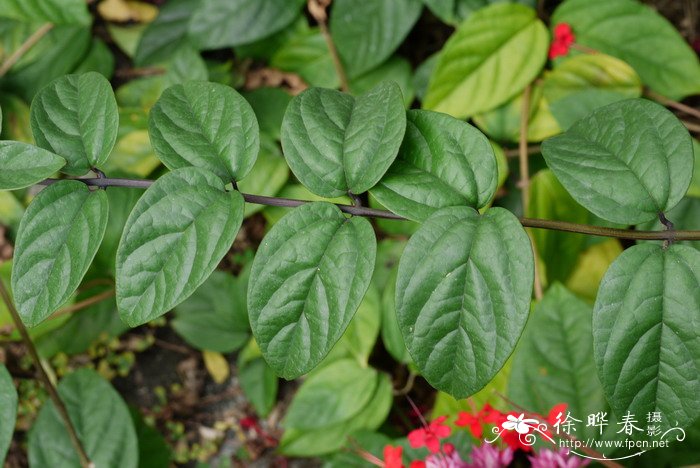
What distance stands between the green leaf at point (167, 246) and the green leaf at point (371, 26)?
2.76ft

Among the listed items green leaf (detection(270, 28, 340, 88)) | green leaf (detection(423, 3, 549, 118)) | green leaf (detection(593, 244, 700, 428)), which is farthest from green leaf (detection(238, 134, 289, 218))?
green leaf (detection(593, 244, 700, 428))

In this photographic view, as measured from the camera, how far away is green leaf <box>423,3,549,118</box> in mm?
1352

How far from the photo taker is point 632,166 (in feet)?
2.45

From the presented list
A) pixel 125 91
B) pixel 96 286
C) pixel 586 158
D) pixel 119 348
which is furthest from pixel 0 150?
pixel 119 348

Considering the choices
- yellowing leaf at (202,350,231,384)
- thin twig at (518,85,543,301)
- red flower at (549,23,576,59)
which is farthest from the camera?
yellowing leaf at (202,350,231,384)

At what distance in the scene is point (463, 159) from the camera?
0.75m

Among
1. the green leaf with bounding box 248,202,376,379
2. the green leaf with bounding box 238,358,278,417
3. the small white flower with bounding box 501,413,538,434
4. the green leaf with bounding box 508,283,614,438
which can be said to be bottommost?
the green leaf with bounding box 238,358,278,417

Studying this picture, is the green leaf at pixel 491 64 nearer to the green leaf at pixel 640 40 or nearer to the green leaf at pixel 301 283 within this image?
the green leaf at pixel 640 40

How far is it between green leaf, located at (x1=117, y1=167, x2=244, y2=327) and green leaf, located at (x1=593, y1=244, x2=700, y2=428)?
15.9 inches

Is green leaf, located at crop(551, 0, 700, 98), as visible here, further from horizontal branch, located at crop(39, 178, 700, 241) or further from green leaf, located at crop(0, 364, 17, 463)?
green leaf, located at crop(0, 364, 17, 463)

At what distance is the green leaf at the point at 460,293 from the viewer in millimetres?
683

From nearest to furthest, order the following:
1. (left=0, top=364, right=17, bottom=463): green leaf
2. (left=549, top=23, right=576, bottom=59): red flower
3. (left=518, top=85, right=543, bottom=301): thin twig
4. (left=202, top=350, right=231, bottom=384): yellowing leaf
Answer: (left=0, top=364, right=17, bottom=463): green leaf < (left=518, top=85, right=543, bottom=301): thin twig < (left=549, top=23, right=576, bottom=59): red flower < (left=202, top=350, right=231, bottom=384): yellowing leaf

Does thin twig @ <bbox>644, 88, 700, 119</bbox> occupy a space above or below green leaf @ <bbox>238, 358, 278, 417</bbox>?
above

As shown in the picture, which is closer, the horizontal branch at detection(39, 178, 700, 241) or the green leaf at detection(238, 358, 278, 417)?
the horizontal branch at detection(39, 178, 700, 241)
